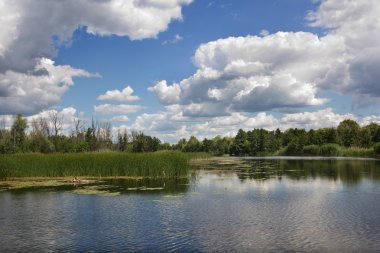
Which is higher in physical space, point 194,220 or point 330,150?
point 330,150

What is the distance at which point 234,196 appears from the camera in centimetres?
2045

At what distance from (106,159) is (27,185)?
23.2ft

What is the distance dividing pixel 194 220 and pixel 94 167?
1839 centimetres

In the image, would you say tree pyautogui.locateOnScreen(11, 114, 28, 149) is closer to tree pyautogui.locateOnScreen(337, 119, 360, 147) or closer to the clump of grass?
the clump of grass

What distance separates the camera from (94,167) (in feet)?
102

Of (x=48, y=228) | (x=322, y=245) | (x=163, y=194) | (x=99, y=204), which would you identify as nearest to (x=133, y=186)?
(x=163, y=194)

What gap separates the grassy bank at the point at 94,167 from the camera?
1205 inches

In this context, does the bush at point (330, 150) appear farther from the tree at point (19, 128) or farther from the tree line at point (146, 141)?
the tree at point (19, 128)

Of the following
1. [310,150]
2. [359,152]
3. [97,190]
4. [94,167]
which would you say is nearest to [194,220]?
[97,190]

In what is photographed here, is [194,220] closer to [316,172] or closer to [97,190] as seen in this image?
[97,190]

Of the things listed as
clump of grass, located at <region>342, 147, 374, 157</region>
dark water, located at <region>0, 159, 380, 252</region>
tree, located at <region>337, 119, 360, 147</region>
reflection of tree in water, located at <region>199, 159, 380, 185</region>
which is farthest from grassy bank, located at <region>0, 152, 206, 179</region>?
tree, located at <region>337, 119, 360, 147</region>

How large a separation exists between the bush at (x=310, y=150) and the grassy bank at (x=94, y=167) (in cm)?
6373

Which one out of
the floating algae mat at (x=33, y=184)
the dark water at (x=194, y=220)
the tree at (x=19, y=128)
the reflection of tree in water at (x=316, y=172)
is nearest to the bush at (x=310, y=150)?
the reflection of tree in water at (x=316, y=172)

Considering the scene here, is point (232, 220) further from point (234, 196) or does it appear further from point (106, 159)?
point (106, 159)
